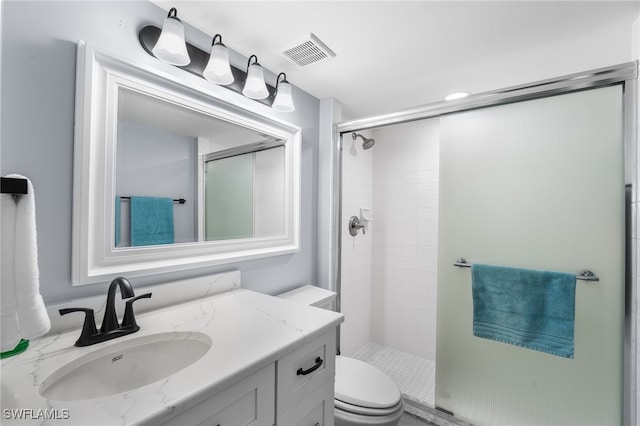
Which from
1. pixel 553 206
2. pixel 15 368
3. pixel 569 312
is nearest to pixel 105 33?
pixel 15 368

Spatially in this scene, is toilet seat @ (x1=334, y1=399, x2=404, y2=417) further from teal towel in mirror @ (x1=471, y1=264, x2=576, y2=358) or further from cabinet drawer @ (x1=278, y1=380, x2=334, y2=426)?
teal towel in mirror @ (x1=471, y1=264, x2=576, y2=358)

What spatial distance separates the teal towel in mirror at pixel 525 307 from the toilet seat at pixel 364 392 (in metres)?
0.55

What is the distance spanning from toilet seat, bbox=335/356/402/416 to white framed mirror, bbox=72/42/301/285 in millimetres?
759

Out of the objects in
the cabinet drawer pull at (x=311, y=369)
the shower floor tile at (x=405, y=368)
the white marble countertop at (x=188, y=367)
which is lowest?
the shower floor tile at (x=405, y=368)

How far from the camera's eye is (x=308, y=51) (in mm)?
1365

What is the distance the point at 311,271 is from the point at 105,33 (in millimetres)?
1576

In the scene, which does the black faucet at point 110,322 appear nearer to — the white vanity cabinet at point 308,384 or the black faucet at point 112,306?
the black faucet at point 112,306

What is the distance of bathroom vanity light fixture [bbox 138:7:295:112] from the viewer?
0.98 m

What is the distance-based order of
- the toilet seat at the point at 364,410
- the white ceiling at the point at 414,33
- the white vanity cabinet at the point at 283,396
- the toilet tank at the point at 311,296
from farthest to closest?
1. the toilet tank at the point at 311,296
2. the toilet seat at the point at 364,410
3. the white ceiling at the point at 414,33
4. the white vanity cabinet at the point at 283,396

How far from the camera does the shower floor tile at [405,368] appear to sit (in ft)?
6.35

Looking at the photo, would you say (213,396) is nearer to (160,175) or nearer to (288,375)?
(288,375)

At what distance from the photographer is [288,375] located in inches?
31.8

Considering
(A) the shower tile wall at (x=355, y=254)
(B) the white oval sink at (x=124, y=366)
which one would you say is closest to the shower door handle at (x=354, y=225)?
(A) the shower tile wall at (x=355, y=254)

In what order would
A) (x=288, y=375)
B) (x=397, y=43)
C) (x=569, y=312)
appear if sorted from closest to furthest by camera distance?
(x=288, y=375) < (x=569, y=312) < (x=397, y=43)
